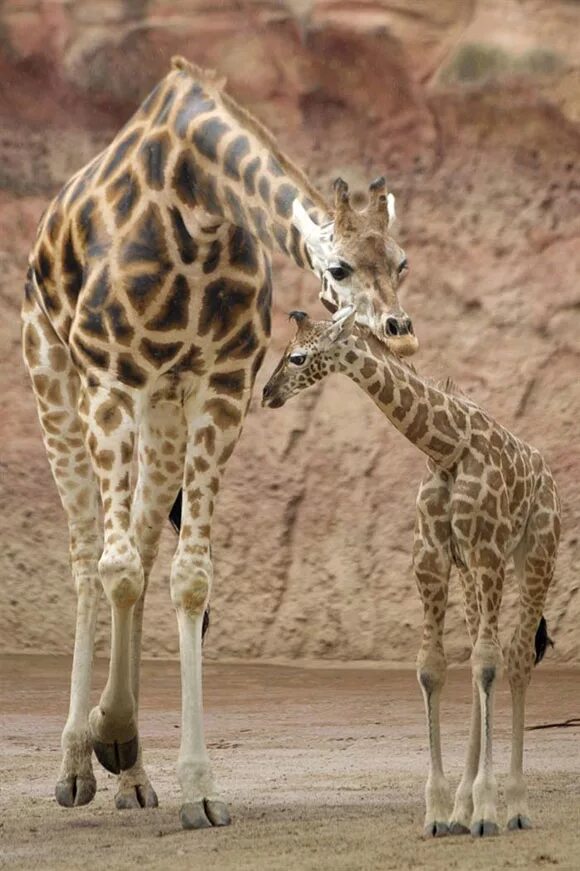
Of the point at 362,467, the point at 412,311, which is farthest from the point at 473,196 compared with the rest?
the point at 362,467

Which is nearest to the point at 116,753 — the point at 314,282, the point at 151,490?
the point at 151,490

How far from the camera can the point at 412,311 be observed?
12.6m

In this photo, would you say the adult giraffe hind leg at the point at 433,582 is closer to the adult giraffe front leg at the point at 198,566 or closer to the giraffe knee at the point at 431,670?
the giraffe knee at the point at 431,670

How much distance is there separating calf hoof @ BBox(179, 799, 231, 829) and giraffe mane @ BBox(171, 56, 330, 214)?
214cm

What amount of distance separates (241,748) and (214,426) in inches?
99.3

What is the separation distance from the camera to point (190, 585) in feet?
22.6

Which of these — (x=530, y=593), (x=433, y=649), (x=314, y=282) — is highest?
(x=314, y=282)

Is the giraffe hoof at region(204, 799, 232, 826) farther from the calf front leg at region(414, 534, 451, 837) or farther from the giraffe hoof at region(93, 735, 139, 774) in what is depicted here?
the calf front leg at region(414, 534, 451, 837)

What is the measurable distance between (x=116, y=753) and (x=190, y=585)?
76 cm

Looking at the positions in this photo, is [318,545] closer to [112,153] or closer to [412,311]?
[412,311]

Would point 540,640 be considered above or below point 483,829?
above

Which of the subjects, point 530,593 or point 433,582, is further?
point 530,593

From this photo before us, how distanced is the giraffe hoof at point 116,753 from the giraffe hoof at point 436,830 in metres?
1.48

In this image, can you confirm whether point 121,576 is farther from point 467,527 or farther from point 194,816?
point 467,527
